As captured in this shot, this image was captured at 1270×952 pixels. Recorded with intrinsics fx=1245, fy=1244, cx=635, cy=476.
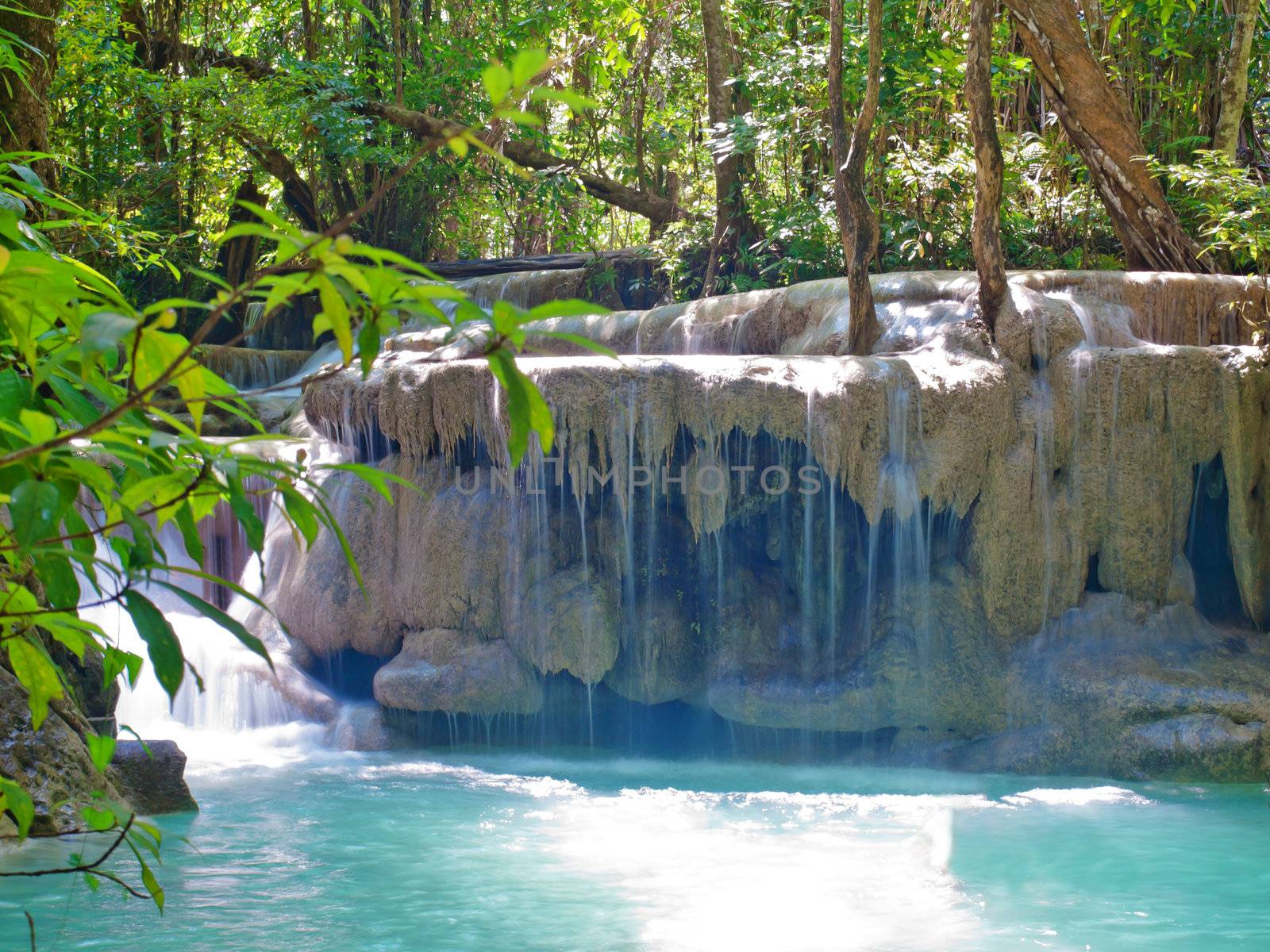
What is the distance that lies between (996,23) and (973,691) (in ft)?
27.0

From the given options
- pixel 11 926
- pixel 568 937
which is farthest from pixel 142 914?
pixel 568 937

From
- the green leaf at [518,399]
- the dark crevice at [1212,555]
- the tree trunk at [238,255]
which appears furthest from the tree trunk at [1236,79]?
the green leaf at [518,399]

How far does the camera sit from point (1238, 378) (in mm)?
8594

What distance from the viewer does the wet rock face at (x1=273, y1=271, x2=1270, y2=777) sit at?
8.57m

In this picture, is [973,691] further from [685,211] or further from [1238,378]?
[685,211]

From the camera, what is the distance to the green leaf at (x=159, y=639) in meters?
1.20

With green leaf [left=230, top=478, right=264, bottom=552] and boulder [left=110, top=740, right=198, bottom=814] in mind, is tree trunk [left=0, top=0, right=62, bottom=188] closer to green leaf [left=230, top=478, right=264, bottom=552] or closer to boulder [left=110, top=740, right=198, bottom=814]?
boulder [left=110, top=740, right=198, bottom=814]

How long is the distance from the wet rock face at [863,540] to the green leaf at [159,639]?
702 centimetres

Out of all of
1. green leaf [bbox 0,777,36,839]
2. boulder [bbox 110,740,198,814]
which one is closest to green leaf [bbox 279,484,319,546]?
green leaf [bbox 0,777,36,839]

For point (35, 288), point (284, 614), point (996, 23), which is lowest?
point (284, 614)

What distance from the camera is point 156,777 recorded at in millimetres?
6672

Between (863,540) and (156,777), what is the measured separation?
5.08m

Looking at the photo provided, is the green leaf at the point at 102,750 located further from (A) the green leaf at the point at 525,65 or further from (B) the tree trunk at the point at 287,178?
(B) the tree trunk at the point at 287,178

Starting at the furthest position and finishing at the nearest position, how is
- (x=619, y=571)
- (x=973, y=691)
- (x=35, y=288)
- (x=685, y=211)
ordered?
1. (x=685, y=211)
2. (x=619, y=571)
3. (x=973, y=691)
4. (x=35, y=288)
